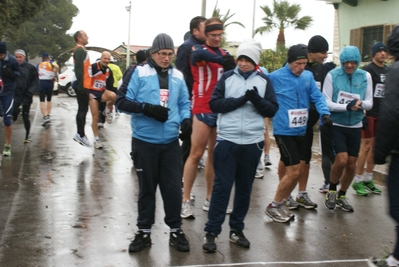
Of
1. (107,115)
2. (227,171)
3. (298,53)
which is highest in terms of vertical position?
(298,53)

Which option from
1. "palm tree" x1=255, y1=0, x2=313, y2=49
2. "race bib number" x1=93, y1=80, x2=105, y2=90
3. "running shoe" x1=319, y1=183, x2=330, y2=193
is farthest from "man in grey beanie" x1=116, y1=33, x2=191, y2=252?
"palm tree" x1=255, y1=0, x2=313, y2=49

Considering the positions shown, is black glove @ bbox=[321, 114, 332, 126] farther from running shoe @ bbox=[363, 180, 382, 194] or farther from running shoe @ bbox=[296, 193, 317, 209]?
running shoe @ bbox=[363, 180, 382, 194]

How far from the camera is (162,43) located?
5.75 meters

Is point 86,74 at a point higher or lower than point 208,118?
higher

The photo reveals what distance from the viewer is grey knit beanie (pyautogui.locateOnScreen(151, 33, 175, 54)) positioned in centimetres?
575

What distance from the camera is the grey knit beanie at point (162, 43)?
575 centimetres

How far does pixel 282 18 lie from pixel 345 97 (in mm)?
28041

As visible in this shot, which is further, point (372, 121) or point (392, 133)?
point (372, 121)

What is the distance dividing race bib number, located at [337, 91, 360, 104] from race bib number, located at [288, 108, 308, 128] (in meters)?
0.74

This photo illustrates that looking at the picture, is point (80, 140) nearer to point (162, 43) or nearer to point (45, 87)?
point (45, 87)

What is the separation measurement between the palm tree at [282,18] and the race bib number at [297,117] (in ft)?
90.5

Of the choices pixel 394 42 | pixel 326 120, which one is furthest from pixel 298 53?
pixel 394 42

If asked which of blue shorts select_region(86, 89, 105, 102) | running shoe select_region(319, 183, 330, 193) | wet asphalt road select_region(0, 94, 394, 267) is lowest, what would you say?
wet asphalt road select_region(0, 94, 394, 267)

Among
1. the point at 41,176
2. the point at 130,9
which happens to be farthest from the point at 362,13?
the point at 130,9
